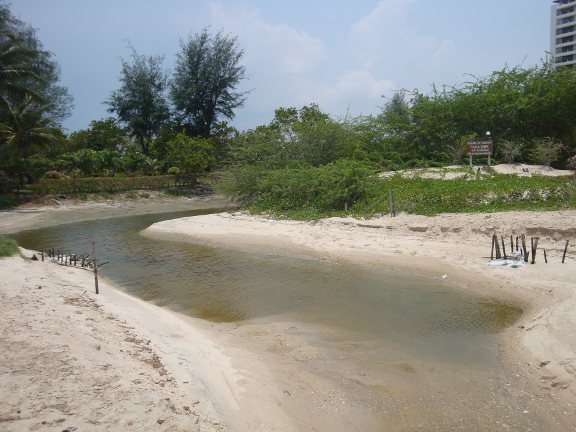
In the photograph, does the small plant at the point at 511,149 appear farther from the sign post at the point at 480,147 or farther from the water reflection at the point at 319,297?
the water reflection at the point at 319,297

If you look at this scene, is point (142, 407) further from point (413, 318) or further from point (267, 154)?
point (267, 154)

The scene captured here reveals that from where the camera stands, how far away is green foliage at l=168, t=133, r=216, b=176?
117 feet

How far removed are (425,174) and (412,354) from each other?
1508 centimetres

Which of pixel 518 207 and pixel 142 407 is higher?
pixel 518 207

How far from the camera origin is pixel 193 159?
35500mm

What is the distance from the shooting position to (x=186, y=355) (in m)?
6.00

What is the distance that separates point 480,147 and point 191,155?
77.9ft

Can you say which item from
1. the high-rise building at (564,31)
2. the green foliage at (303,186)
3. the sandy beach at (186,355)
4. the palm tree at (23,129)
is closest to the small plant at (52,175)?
the palm tree at (23,129)

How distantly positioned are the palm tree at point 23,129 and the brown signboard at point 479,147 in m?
27.7

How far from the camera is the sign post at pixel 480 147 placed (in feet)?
67.1

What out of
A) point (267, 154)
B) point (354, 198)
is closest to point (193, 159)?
point (267, 154)

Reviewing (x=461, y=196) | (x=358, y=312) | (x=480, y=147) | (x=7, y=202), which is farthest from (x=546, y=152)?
(x=7, y=202)

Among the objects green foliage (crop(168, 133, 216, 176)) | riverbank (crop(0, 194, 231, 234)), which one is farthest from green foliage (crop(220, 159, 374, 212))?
green foliage (crop(168, 133, 216, 176))

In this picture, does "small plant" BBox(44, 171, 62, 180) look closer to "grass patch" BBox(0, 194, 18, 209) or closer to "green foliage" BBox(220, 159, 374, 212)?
"grass patch" BBox(0, 194, 18, 209)
